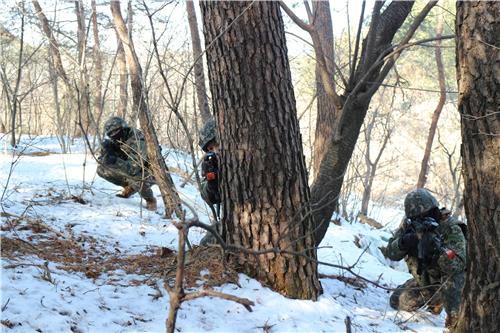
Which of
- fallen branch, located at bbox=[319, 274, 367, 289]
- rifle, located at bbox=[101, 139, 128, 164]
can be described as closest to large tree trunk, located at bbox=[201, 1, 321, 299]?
fallen branch, located at bbox=[319, 274, 367, 289]

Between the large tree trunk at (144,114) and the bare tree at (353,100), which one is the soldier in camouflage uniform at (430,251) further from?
the large tree trunk at (144,114)

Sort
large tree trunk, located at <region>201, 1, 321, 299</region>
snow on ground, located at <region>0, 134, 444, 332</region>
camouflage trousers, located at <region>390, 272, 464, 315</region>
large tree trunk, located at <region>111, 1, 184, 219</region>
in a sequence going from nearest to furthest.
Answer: snow on ground, located at <region>0, 134, 444, 332</region> < large tree trunk, located at <region>201, 1, 321, 299</region> < camouflage trousers, located at <region>390, 272, 464, 315</region> < large tree trunk, located at <region>111, 1, 184, 219</region>

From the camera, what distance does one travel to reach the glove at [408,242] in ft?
12.8

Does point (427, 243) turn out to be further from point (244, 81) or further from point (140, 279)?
point (140, 279)

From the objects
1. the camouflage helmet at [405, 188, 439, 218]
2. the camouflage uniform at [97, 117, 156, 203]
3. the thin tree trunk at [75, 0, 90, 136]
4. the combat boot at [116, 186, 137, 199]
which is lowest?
the combat boot at [116, 186, 137, 199]

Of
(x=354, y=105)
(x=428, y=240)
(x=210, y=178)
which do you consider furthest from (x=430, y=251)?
(x=210, y=178)

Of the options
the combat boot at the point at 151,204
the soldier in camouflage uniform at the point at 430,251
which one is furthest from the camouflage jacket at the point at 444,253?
the combat boot at the point at 151,204

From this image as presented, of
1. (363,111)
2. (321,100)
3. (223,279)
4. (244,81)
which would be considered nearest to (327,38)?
(321,100)

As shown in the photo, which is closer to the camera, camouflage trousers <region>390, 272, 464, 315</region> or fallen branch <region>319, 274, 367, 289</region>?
camouflage trousers <region>390, 272, 464, 315</region>

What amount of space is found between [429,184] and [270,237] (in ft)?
95.6

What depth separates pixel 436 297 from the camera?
392cm

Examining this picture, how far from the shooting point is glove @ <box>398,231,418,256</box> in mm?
3893

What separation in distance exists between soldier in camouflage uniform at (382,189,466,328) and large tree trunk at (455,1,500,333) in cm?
131

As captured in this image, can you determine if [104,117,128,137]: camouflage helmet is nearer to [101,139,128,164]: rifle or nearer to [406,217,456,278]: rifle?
[101,139,128,164]: rifle
